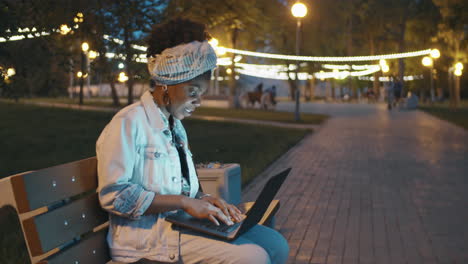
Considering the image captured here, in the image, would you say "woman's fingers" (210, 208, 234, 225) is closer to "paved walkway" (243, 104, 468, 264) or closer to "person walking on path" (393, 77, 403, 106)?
"paved walkway" (243, 104, 468, 264)

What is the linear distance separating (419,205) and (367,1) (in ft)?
164

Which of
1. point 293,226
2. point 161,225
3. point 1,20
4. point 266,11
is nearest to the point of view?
point 161,225

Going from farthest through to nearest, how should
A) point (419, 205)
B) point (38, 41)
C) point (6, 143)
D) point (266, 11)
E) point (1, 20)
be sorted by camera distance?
point (266, 11), point (6, 143), point (419, 205), point (38, 41), point (1, 20)

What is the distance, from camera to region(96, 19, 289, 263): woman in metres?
2.75

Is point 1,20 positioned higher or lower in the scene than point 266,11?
lower

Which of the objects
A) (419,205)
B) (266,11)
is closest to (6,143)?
(419,205)

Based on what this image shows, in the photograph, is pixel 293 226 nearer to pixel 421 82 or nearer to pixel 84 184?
pixel 84 184

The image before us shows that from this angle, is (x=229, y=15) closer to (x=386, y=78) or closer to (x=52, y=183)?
(x=386, y=78)

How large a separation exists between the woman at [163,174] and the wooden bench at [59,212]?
0.12 m

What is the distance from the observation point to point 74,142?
44.4ft

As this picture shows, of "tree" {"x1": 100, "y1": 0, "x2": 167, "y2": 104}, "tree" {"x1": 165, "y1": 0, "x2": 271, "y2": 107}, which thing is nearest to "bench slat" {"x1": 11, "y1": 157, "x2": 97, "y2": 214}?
"tree" {"x1": 100, "y1": 0, "x2": 167, "y2": 104}

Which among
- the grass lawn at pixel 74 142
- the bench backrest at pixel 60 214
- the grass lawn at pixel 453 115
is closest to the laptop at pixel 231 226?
the bench backrest at pixel 60 214

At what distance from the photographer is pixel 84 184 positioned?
291 centimetres

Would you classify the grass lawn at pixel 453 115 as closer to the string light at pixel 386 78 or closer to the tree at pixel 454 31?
the tree at pixel 454 31
